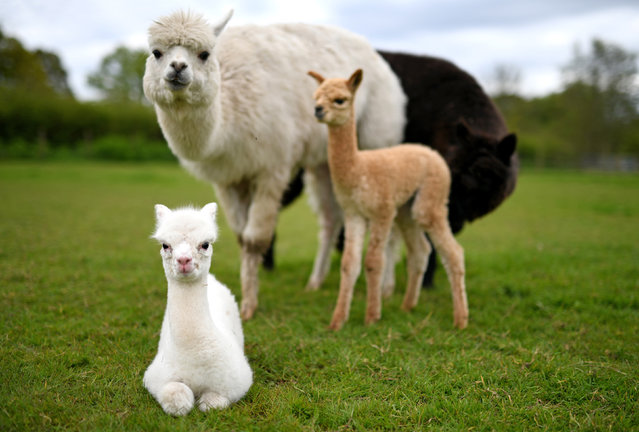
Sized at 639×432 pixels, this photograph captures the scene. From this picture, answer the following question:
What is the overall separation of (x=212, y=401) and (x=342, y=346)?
1.22 meters

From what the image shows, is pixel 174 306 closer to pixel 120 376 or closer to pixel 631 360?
pixel 120 376

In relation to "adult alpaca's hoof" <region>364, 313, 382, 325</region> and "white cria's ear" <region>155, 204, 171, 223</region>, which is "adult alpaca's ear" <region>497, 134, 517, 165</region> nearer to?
"adult alpaca's hoof" <region>364, 313, 382, 325</region>

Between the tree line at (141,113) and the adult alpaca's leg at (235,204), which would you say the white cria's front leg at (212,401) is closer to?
the adult alpaca's leg at (235,204)

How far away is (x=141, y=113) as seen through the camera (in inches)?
1081

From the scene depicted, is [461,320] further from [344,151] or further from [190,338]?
[190,338]

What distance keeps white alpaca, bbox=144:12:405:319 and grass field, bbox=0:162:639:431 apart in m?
1.02

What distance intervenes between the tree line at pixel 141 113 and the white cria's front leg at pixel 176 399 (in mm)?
24651

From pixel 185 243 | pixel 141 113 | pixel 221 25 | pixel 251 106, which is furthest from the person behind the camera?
pixel 141 113

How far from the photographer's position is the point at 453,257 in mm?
3990

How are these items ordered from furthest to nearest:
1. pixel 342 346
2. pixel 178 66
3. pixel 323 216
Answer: pixel 323 216 → pixel 342 346 → pixel 178 66

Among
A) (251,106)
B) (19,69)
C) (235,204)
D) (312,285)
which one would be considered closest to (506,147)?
(251,106)

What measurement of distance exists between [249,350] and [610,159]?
35663 millimetres

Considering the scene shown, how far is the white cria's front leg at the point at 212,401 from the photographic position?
2396 millimetres

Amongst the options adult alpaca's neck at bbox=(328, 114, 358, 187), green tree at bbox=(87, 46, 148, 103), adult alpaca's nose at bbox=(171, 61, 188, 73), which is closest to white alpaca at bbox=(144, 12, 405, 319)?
adult alpaca's nose at bbox=(171, 61, 188, 73)
